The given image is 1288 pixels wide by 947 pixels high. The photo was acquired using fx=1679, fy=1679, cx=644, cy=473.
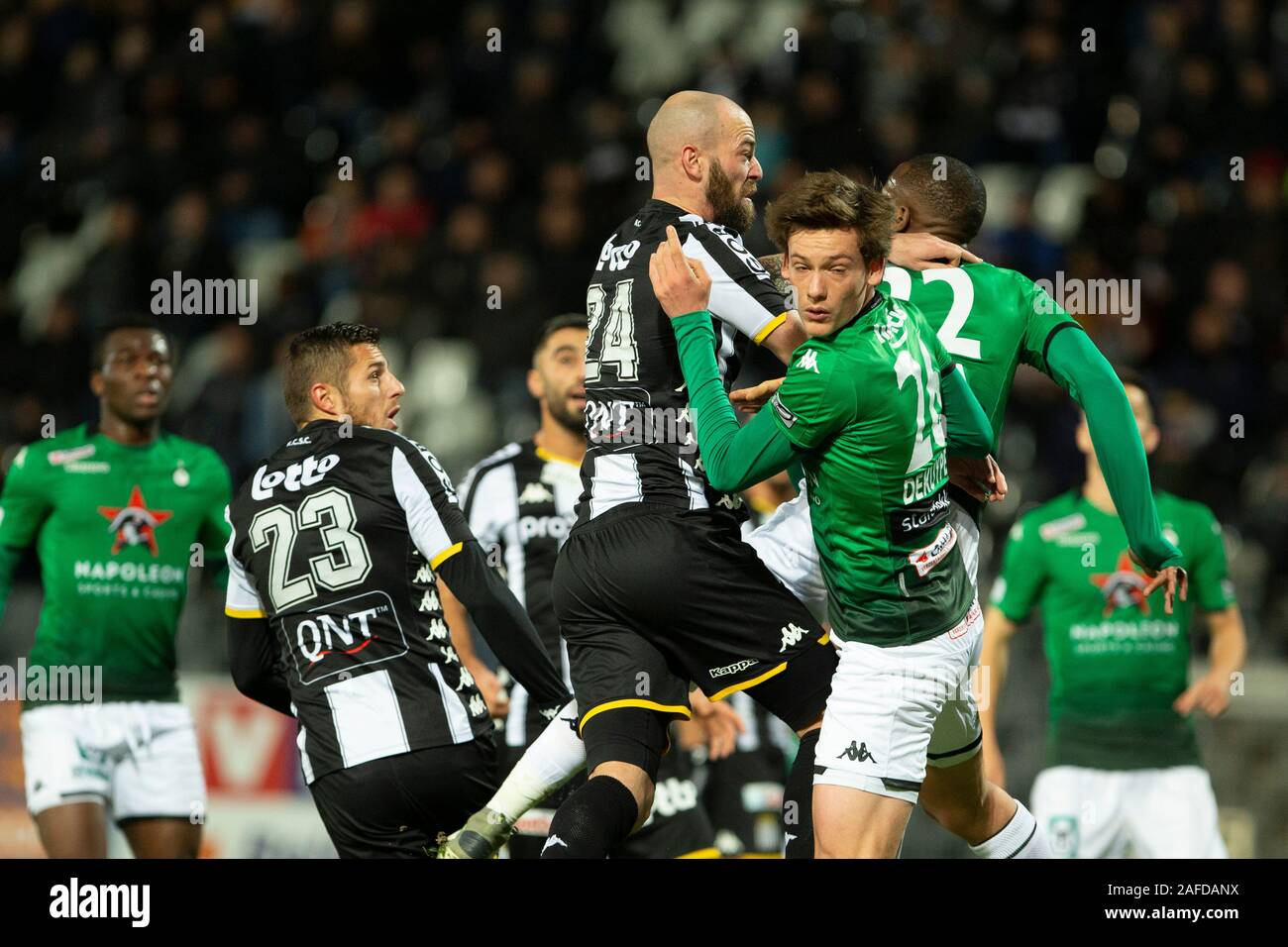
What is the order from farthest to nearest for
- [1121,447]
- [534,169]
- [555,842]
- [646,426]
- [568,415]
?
1. [534,169]
2. [568,415]
3. [1121,447]
4. [646,426]
5. [555,842]

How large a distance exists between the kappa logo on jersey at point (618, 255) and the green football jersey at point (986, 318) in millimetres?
771

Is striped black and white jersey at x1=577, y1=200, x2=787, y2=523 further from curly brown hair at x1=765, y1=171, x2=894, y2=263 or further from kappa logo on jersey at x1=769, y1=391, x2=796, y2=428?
kappa logo on jersey at x1=769, y1=391, x2=796, y2=428

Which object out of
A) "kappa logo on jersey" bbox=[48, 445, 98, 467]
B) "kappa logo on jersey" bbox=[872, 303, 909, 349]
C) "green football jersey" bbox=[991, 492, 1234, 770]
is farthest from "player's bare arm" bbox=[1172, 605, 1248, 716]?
"kappa logo on jersey" bbox=[48, 445, 98, 467]

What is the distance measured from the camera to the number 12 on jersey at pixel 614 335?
15.6 ft

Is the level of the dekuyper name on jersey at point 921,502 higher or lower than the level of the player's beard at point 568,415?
lower

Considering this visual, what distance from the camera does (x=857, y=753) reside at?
14.3 feet

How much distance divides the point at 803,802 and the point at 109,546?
3.67 metres

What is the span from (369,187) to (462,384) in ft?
8.32

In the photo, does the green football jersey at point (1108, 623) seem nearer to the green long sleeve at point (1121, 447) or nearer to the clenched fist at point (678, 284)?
the green long sleeve at point (1121, 447)

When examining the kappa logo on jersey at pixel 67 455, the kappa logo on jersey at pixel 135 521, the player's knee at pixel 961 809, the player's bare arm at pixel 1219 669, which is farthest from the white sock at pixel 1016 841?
the kappa logo on jersey at pixel 67 455

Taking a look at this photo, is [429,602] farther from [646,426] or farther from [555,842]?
[555,842]

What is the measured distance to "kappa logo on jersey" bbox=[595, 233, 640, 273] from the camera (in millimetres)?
4805

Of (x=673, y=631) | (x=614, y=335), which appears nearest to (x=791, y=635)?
(x=673, y=631)
